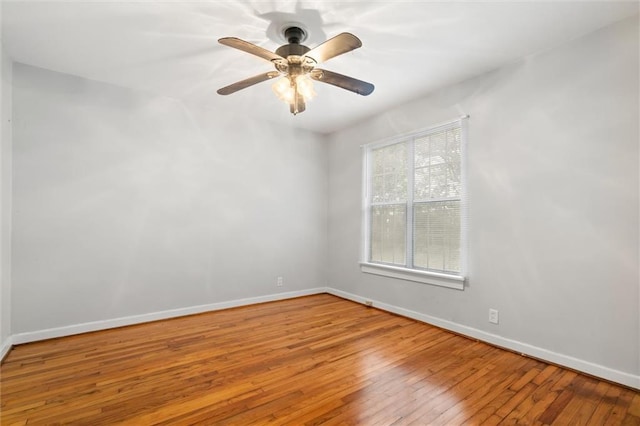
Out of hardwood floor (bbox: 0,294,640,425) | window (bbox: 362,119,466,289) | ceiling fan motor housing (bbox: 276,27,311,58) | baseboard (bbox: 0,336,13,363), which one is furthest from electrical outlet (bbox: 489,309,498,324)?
baseboard (bbox: 0,336,13,363)

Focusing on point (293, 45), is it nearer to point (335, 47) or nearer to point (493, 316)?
point (335, 47)

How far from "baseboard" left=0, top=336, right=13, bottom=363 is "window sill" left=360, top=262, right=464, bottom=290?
3.76m

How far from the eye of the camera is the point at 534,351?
2.59m

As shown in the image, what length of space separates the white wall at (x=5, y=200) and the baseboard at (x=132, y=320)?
17 cm

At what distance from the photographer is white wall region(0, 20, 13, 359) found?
2.62m

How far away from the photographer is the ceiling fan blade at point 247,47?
187cm

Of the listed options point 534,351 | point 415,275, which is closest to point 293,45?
point 415,275

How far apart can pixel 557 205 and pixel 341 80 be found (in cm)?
202

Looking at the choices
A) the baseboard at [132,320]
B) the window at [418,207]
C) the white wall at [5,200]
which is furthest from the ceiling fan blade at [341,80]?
the baseboard at [132,320]

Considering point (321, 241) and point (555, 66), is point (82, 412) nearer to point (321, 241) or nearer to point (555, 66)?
point (321, 241)

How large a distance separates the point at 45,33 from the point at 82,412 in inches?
110

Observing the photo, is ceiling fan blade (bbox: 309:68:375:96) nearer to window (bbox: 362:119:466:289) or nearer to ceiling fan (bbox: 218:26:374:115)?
ceiling fan (bbox: 218:26:374:115)

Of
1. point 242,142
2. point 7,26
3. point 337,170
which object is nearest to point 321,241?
point 337,170

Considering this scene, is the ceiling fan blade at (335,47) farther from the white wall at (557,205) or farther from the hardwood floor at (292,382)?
the hardwood floor at (292,382)
